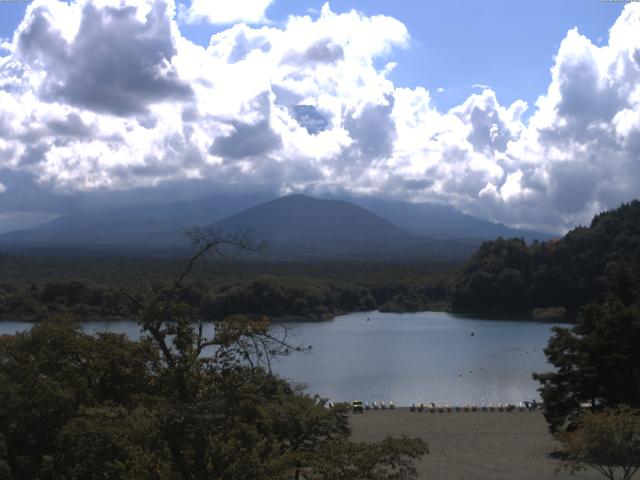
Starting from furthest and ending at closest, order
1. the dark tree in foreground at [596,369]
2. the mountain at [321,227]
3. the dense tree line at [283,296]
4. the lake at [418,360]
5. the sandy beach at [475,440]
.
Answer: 1. the mountain at [321,227]
2. the dense tree line at [283,296]
3. the lake at [418,360]
4. the dark tree in foreground at [596,369]
5. the sandy beach at [475,440]

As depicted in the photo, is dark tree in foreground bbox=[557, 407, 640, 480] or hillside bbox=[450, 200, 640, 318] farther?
hillside bbox=[450, 200, 640, 318]

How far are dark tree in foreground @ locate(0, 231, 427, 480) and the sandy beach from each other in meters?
6.15

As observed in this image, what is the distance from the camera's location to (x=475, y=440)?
18250mm

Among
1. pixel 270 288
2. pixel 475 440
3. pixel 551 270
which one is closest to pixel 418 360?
pixel 475 440

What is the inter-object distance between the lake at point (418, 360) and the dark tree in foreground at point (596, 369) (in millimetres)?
5782

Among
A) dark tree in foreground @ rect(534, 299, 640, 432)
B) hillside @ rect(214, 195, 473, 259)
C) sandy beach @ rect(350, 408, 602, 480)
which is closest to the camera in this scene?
sandy beach @ rect(350, 408, 602, 480)

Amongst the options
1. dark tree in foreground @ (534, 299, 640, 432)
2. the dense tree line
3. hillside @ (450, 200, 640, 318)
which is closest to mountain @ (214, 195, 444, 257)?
the dense tree line

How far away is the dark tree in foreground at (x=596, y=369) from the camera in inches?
635

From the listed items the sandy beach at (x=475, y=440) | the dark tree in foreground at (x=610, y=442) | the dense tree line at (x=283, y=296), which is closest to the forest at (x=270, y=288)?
the dense tree line at (x=283, y=296)

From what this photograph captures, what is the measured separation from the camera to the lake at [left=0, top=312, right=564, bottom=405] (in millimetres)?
26859

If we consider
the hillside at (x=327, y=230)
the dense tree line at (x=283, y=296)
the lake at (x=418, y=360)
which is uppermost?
the hillside at (x=327, y=230)

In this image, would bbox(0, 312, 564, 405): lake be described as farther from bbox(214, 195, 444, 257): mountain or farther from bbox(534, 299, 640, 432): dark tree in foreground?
bbox(214, 195, 444, 257): mountain

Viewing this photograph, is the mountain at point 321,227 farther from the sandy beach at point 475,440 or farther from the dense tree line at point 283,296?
the sandy beach at point 475,440

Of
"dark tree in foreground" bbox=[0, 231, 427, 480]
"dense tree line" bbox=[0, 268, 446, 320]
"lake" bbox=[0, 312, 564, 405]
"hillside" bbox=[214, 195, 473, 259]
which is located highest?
"hillside" bbox=[214, 195, 473, 259]
